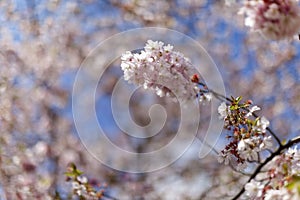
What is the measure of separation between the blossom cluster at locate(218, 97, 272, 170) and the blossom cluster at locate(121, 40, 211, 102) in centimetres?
23

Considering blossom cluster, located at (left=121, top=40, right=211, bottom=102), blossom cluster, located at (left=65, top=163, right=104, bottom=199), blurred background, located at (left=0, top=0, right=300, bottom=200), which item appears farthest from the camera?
blurred background, located at (left=0, top=0, right=300, bottom=200)

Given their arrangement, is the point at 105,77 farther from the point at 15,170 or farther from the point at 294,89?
the point at 294,89

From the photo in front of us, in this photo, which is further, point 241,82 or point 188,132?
point 241,82

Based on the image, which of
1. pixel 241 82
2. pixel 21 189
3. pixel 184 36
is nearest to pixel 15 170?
pixel 21 189

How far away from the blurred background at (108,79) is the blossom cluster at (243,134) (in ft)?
10.9

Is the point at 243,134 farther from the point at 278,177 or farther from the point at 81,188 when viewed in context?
the point at 81,188

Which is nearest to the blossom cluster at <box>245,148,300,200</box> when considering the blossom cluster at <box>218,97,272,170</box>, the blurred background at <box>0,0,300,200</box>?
the blossom cluster at <box>218,97,272,170</box>

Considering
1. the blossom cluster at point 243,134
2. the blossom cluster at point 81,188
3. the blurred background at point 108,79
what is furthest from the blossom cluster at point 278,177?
the blurred background at point 108,79

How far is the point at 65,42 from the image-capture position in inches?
253

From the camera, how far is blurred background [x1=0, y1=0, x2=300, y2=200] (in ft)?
18.4

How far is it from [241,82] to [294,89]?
778 mm

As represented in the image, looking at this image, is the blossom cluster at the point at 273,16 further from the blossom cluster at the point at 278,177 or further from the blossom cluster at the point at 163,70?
the blossom cluster at the point at 163,70

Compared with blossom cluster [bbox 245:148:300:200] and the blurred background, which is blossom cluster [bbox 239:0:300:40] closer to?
blossom cluster [bbox 245:148:300:200]

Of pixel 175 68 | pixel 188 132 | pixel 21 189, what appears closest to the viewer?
pixel 175 68
